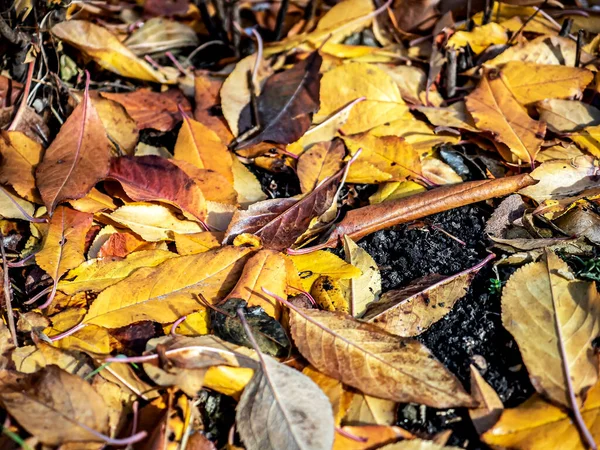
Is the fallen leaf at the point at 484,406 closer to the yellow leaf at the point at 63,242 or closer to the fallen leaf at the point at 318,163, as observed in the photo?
the fallen leaf at the point at 318,163

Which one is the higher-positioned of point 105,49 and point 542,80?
point 105,49

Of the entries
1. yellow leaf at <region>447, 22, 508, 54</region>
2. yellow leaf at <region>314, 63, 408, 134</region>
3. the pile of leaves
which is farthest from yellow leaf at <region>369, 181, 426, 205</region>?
yellow leaf at <region>447, 22, 508, 54</region>

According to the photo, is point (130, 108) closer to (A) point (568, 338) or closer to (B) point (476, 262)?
(B) point (476, 262)

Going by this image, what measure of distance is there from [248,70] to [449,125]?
567mm

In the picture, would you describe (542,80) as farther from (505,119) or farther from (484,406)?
(484,406)

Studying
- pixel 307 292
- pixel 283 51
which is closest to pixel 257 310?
pixel 307 292

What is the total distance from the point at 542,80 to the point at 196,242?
100cm

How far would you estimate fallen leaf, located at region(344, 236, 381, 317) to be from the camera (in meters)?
1.19

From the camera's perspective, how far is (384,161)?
1.46 meters

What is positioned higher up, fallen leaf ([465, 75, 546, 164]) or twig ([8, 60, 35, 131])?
twig ([8, 60, 35, 131])

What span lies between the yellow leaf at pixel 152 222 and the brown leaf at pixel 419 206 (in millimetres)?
327

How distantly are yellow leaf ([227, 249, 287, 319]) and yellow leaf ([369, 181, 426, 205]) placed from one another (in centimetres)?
32

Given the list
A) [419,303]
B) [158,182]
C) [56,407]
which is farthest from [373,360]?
[158,182]

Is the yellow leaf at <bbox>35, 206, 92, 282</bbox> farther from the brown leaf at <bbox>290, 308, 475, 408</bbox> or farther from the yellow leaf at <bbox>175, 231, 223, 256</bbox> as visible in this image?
the brown leaf at <bbox>290, 308, 475, 408</bbox>
